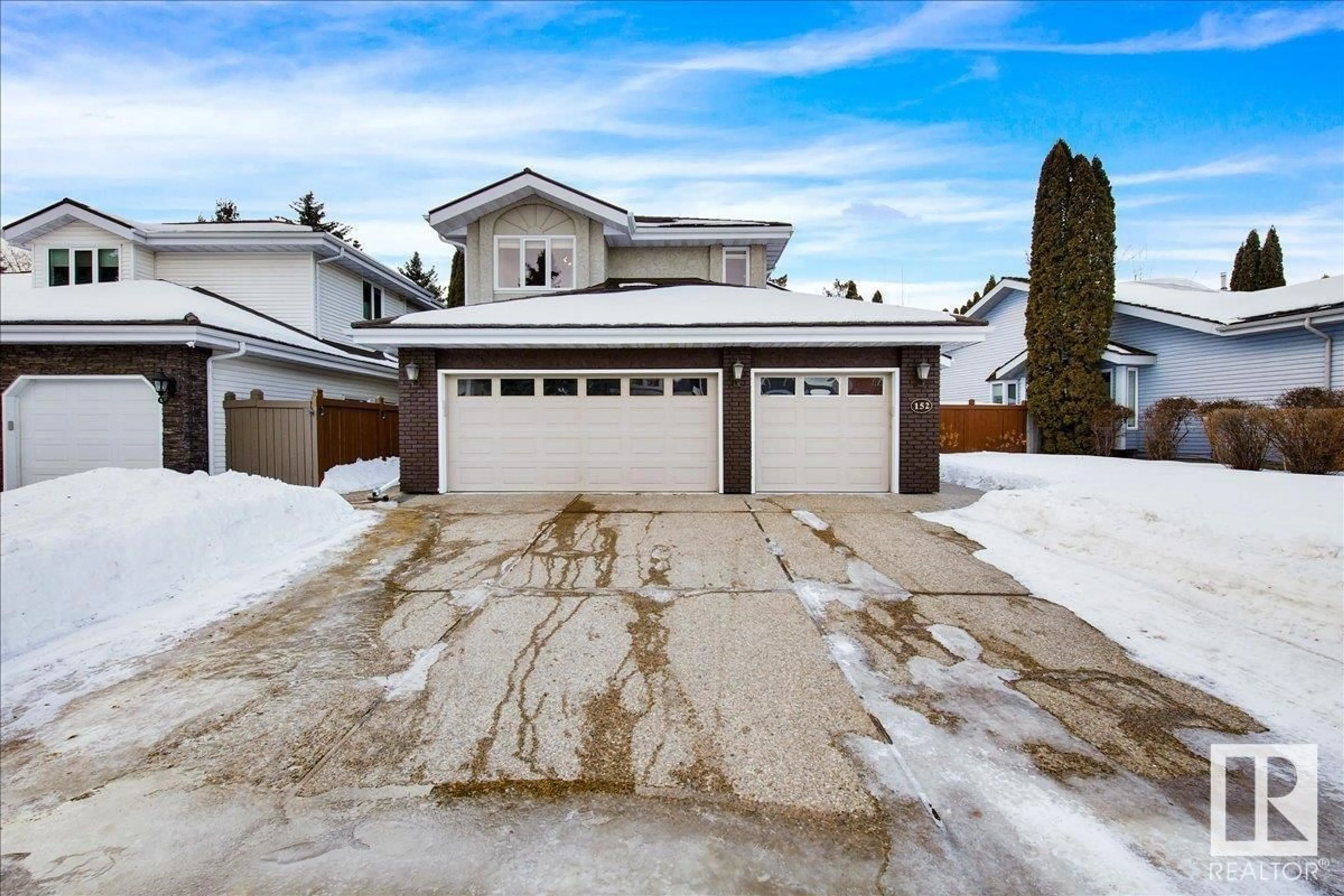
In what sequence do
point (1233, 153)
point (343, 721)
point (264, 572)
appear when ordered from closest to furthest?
point (343, 721)
point (264, 572)
point (1233, 153)

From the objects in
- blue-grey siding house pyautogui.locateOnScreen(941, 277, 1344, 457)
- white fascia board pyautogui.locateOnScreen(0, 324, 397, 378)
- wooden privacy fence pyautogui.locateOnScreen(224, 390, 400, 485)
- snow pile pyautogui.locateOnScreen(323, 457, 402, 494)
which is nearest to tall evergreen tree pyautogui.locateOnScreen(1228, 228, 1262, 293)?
blue-grey siding house pyautogui.locateOnScreen(941, 277, 1344, 457)

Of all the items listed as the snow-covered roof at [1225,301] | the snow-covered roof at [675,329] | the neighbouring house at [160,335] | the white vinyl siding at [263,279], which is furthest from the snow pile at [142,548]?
Result: the snow-covered roof at [1225,301]

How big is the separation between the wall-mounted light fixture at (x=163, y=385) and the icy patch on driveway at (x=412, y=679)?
10109 millimetres

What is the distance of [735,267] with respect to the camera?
16953 millimetres

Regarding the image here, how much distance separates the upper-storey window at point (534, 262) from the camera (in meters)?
15.3

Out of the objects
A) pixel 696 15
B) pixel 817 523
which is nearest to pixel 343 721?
pixel 817 523

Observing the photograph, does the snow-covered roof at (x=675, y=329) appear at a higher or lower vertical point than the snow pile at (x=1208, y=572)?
higher

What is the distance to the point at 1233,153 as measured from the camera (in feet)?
55.8

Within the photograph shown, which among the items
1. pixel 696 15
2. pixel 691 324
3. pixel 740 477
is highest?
pixel 696 15

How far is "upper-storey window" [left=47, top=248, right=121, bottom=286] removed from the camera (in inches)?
630

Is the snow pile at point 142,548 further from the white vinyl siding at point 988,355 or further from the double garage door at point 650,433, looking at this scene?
the white vinyl siding at point 988,355

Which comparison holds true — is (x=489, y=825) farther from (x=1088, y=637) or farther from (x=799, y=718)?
(x=1088, y=637)

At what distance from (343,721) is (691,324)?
27.2 feet

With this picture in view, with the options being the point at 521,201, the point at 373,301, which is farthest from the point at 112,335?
the point at 373,301
